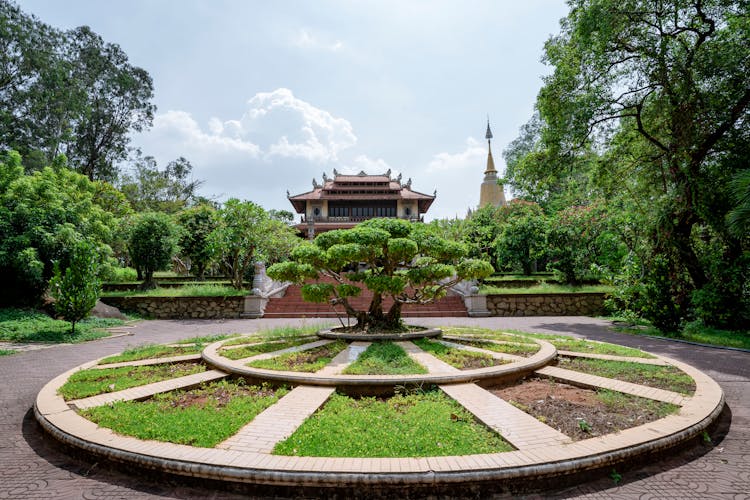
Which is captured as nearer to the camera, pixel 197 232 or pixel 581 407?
pixel 581 407

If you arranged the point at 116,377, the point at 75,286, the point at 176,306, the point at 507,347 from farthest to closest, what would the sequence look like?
1. the point at 176,306
2. the point at 75,286
3. the point at 507,347
4. the point at 116,377

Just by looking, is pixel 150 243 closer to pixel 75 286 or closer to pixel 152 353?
pixel 75 286

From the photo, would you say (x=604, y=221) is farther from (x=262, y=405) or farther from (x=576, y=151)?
(x=262, y=405)

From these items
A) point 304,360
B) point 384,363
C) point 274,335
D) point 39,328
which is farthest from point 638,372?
point 39,328

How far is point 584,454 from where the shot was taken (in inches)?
122

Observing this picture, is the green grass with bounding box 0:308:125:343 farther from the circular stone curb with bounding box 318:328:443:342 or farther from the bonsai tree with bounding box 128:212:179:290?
the circular stone curb with bounding box 318:328:443:342

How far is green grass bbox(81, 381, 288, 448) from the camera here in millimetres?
3559

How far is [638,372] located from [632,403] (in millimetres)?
1606

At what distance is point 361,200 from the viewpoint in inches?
1626

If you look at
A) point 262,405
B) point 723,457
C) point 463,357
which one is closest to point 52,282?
point 262,405

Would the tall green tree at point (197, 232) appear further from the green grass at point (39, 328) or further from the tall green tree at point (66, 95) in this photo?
the green grass at point (39, 328)

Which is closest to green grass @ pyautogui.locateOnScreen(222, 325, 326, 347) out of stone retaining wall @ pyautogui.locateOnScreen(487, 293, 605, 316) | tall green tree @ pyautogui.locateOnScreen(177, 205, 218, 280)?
stone retaining wall @ pyautogui.locateOnScreen(487, 293, 605, 316)

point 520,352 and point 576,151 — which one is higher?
point 576,151

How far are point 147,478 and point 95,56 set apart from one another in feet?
127
